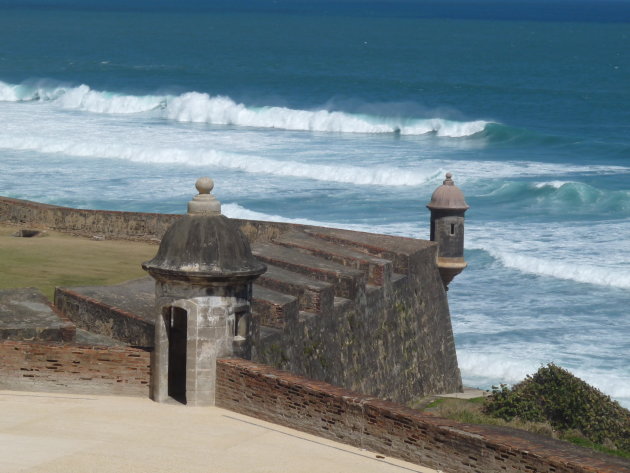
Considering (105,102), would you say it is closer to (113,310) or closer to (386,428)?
(113,310)

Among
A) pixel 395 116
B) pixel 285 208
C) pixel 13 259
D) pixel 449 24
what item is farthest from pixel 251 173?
pixel 449 24

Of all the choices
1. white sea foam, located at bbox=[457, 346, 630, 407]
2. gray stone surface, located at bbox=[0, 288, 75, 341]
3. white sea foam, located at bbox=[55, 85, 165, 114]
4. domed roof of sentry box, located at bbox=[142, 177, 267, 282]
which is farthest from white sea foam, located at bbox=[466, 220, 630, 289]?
white sea foam, located at bbox=[55, 85, 165, 114]

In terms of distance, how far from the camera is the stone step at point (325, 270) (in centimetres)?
2027

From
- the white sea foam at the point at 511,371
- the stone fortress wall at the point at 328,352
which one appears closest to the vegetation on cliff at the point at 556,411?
the stone fortress wall at the point at 328,352

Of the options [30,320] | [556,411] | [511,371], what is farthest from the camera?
[511,371]

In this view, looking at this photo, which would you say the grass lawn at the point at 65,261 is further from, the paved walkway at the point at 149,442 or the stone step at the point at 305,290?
the paved walkway at the point at 149,442

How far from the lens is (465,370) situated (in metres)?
27.4

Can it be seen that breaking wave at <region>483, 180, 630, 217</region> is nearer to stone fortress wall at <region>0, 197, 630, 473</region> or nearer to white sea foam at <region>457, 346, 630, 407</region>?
white sea foam at <region>457, 346, 630, 407</region>

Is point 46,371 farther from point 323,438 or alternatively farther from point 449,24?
point 449,24

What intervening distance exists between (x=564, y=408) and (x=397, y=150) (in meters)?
41.1

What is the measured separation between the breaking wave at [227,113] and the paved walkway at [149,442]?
5728 centimetres

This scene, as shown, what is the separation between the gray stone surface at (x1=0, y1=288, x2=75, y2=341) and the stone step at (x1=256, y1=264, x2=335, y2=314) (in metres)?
3.63

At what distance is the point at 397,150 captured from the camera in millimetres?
61969

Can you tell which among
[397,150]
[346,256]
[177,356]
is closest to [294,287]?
[346,256]
